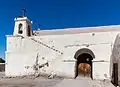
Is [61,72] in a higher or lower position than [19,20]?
lower

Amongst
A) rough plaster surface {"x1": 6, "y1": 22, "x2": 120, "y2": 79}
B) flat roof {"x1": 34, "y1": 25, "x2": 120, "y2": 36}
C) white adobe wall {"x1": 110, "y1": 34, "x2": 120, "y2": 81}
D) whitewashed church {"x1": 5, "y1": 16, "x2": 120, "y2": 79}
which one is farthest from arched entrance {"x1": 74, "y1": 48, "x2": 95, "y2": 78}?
flat roof {"x1": 34, "y1": 25, "x2": 120, "y2": 36}

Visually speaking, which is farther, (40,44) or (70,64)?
(40,44)

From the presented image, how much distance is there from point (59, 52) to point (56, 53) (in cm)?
38

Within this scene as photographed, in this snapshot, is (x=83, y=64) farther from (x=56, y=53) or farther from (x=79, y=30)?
(x=79, y=30)

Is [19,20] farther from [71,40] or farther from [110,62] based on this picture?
[110,62]

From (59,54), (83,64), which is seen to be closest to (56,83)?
(59,54)

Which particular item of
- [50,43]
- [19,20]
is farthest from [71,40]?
[19,20]

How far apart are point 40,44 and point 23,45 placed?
7.47 feet

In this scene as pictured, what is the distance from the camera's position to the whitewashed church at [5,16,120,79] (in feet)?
68.4

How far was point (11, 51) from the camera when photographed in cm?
2436

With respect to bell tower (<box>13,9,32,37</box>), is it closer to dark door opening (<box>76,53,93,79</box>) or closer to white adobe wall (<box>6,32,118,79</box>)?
white adobe wall (<box>6,32,118,79</box>)

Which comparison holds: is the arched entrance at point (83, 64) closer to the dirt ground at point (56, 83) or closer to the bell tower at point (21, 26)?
the dirt ground at point (56, 83)

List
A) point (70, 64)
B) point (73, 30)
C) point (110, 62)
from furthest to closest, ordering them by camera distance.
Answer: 1. point (73, 30)
2. point (70, 64)
3. point (110, 62)

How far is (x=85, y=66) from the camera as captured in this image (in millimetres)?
22859
